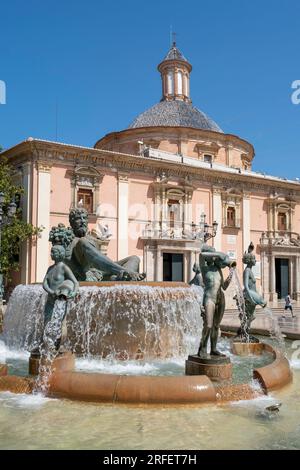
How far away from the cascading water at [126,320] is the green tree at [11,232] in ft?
42.6

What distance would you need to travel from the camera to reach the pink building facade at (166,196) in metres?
22.2

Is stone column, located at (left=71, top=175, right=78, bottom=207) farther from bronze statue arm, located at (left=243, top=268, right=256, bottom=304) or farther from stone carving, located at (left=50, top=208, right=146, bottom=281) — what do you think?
bronze statue arm, located at (left=243, top=268, right=256, bottom=304)

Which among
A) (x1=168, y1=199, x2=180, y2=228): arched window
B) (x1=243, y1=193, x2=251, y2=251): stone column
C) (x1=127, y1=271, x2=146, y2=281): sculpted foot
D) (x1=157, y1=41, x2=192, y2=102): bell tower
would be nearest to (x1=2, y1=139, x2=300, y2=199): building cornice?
(x1=243, y1=193, x2=251, y2=251): stone column

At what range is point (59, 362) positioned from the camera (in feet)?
18.9

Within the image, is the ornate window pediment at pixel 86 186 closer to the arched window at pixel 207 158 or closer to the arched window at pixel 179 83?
the arched window at pixel 207 158

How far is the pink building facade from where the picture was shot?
72.9ft

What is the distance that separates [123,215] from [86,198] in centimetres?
218

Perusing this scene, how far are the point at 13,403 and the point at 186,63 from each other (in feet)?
111

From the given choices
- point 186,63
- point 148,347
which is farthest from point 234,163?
point 148,347

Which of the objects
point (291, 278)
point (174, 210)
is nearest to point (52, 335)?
point (174, 210)

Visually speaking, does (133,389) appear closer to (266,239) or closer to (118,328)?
(118,328)

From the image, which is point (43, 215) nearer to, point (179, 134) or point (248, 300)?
point (179, 134)

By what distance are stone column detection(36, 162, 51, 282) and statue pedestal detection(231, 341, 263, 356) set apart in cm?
1470

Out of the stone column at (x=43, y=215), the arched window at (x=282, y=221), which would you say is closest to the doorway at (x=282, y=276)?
the arched window at (x=282, y=221)
